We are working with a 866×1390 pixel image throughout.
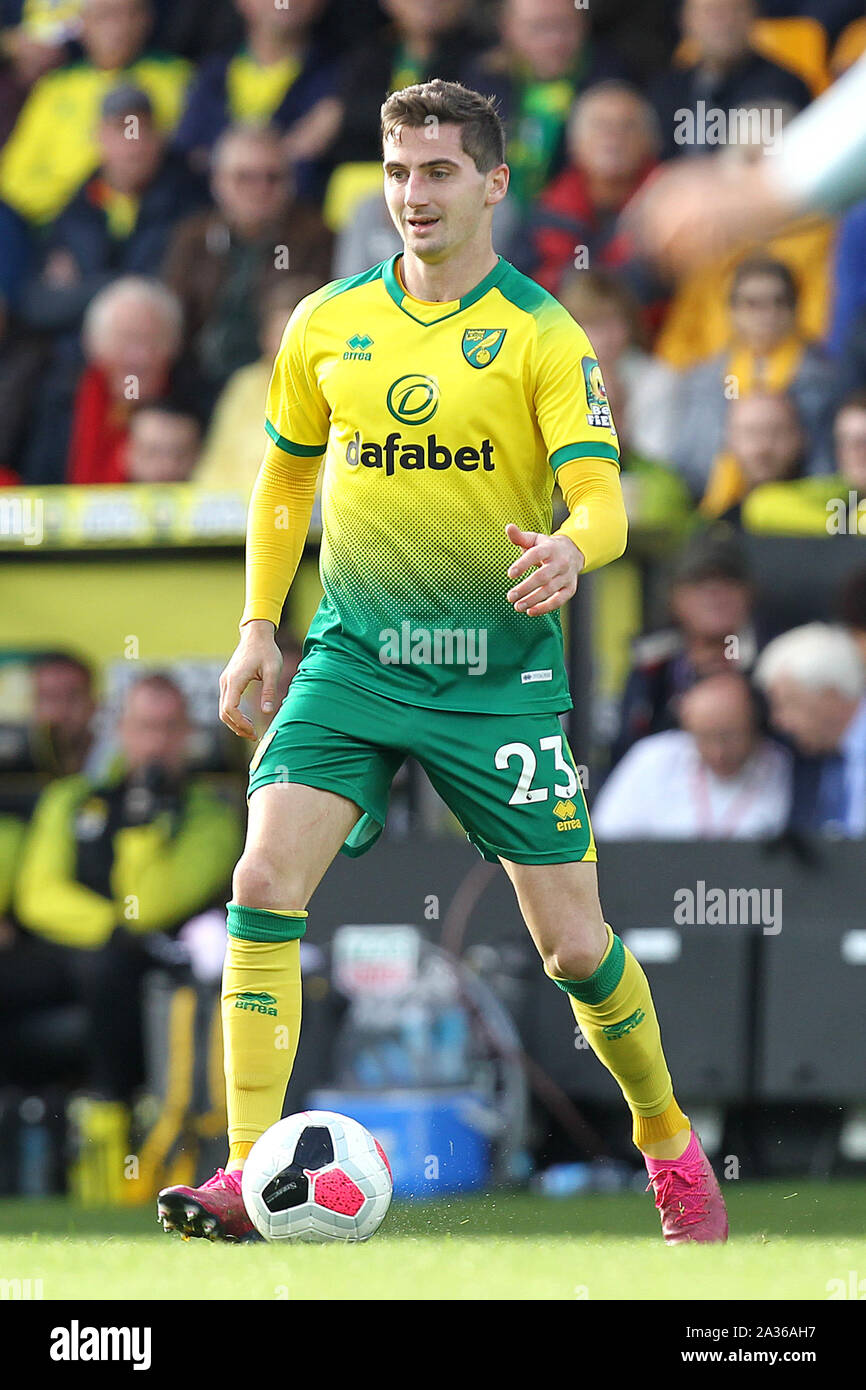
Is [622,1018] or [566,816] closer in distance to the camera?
[566,816]

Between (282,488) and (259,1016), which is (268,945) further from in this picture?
(282,488)

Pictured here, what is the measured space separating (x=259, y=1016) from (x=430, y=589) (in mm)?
978

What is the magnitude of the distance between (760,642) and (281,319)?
2.48m

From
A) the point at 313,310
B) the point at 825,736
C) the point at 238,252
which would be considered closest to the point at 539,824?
the point at 313,310

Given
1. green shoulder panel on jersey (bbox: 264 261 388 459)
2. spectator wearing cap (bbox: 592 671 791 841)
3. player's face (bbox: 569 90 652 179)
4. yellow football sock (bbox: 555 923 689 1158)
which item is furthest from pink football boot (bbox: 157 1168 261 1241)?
player's face (bbox: 569 90 652 179)

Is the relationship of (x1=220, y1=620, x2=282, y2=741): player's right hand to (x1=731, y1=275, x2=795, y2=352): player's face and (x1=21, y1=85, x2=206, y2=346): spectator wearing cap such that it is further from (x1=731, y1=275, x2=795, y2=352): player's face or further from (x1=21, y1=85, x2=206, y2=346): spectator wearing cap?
(x1=21, y1=85, x2=206, y2=346): spectator wearing cap

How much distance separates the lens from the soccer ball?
13.0ft

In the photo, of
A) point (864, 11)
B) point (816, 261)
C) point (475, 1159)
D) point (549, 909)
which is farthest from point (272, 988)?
point (864, 11)

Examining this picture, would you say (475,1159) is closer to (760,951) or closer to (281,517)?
(760,951)

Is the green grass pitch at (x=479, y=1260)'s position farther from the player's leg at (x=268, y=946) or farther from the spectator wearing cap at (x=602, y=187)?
the spectator wearing cap at (x=602, y=187)

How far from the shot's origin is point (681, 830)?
22.6 feet

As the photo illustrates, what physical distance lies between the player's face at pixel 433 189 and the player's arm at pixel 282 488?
332mm

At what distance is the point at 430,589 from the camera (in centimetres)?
435

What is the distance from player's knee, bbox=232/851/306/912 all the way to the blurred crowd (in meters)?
2.74
